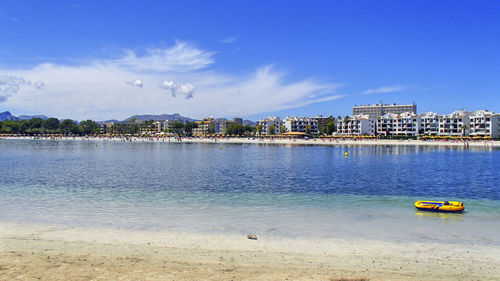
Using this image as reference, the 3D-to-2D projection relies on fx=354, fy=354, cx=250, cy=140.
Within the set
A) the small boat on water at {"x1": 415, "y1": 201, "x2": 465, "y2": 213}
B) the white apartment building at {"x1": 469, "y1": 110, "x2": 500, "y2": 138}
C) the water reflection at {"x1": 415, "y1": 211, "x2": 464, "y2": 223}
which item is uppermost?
the white apartment building at {"x1": 469, "y1": 110, "x2": 500, "y2": 138}

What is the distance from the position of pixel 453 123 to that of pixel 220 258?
15902 centimetres

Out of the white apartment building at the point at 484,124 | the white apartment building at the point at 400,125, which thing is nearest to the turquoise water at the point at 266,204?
the white apartment building at the point at 484,124

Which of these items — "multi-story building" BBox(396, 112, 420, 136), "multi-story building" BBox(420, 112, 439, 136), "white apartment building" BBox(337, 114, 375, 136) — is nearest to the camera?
"multi-story building" BBox(420, 112, 439, 136)

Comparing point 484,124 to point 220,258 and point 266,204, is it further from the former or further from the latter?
point 220,258

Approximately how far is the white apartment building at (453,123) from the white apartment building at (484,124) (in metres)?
2.77

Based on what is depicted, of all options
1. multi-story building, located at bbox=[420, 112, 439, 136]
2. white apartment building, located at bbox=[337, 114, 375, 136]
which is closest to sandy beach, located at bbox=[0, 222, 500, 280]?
multi-story building, located at bbox=[420, 112, 439, 136]

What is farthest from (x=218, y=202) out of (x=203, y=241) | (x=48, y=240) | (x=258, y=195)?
(x=48, y=240)

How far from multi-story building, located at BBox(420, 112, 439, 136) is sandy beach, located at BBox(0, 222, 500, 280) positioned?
15124cm

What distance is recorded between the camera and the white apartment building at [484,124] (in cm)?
13512

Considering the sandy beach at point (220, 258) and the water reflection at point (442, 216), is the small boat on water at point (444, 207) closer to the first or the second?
the water reflection at point (442, 216)

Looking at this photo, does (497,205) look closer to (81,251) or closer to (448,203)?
(448,203)

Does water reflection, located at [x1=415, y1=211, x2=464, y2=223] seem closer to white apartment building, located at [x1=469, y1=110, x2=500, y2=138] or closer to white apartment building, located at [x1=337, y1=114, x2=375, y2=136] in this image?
white apartment building, located at [x1=469, y1=110, x2=500, y2=138]

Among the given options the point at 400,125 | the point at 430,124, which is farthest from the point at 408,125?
the point at 430,124

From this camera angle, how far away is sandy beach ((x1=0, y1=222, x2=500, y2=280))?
31.3 feet
